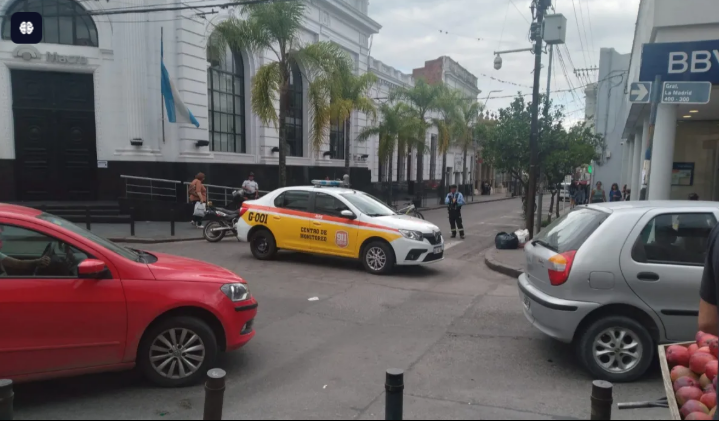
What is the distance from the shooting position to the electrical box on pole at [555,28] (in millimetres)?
12531

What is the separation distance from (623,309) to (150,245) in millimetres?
11548

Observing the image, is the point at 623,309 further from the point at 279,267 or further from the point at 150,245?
the point at 150,245

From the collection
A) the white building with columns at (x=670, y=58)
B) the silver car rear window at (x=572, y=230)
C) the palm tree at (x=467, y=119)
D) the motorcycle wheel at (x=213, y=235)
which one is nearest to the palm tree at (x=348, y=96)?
the motorcycle wheel at (x=213, y=235)

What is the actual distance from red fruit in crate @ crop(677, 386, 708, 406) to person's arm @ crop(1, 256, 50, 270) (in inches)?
180

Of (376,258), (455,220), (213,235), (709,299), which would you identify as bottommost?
(213,235)

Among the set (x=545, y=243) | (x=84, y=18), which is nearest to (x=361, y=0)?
(x=84, y=18)

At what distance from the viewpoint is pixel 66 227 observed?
4324 mm

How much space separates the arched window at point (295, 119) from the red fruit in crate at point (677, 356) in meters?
23.2

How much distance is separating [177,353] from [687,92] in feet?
27.8

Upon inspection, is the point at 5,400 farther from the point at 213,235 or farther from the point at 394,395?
the point at 213,235

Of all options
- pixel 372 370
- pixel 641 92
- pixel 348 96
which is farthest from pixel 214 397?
pixel 348 96

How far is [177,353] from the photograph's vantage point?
4.39 meters

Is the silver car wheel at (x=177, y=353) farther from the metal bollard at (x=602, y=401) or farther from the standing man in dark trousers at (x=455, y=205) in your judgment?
the standing man in dark trousers at (x=455, y=205)

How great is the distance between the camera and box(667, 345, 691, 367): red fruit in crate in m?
3.04
